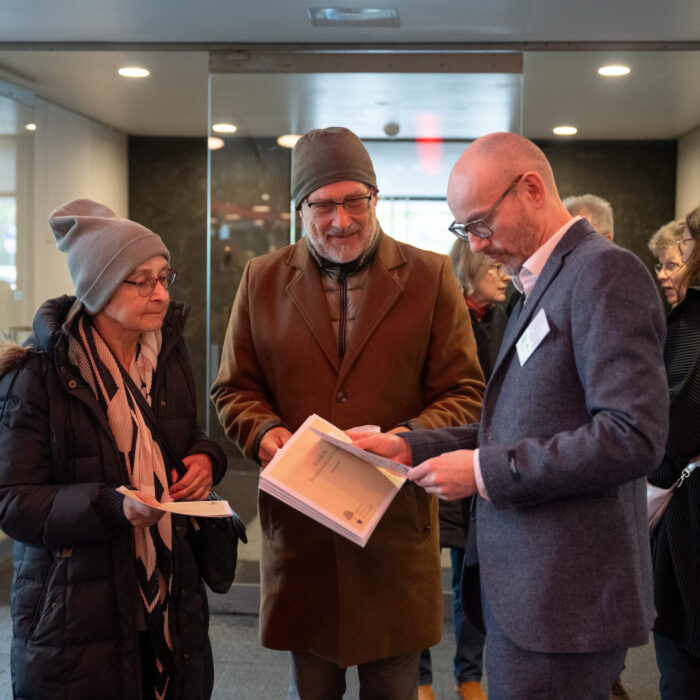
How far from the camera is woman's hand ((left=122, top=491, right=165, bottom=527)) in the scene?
6.29 feet

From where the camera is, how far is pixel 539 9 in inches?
142

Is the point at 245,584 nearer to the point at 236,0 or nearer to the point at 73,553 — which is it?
the point at 73,553

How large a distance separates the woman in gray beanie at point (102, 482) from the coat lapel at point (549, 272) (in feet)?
2.93

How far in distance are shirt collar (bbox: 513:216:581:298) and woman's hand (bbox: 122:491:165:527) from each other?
93 cm

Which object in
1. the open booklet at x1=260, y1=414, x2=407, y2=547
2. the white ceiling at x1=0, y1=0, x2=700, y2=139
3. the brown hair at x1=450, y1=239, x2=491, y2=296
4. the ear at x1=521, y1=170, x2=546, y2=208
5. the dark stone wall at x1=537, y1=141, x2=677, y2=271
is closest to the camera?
the ear at x1=521, y1=170, x2=546, y2=208

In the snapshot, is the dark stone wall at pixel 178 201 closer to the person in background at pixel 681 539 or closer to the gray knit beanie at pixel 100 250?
the gray knit beanie at pixel 100 250

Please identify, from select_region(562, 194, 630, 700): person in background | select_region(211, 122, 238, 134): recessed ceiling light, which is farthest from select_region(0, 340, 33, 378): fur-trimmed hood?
select_region(562, 194, 630, 700): person in background

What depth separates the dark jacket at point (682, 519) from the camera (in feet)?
7.84

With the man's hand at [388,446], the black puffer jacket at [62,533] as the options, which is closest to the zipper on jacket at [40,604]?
the black puffer jacket at [62,533]

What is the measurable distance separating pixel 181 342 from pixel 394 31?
2166mm

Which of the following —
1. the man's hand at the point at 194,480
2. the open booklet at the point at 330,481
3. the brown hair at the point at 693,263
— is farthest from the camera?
the brown hair at the point at 693,263

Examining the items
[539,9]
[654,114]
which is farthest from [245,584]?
[654,114]

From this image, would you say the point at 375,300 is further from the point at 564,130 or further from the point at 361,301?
the point at 564,130

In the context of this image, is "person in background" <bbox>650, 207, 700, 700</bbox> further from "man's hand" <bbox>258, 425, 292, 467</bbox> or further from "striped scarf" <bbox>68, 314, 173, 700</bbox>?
"striped scarf" <bbox>68, 314, 173, 700</bbox>
